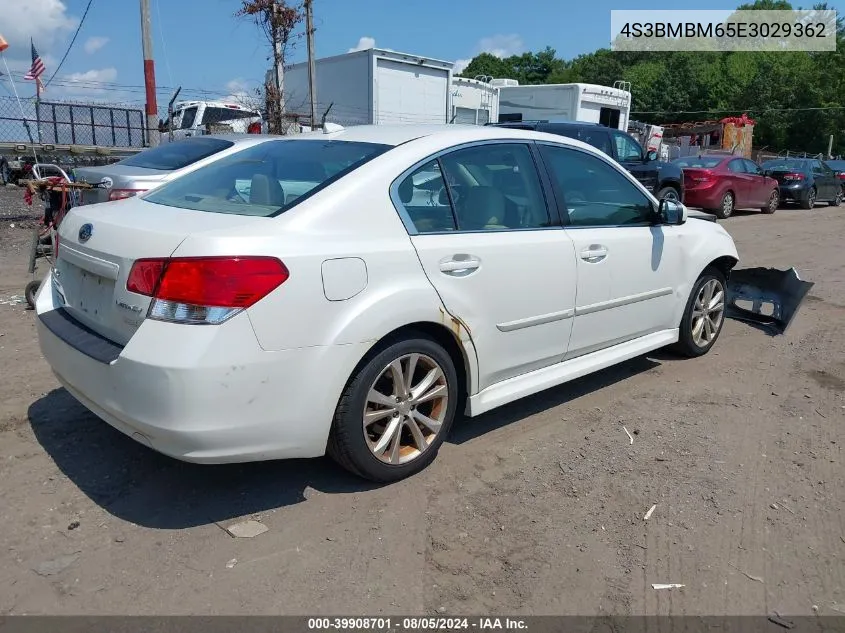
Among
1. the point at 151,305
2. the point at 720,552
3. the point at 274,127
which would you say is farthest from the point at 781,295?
the point at 274,127

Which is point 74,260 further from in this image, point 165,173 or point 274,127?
point 274,127

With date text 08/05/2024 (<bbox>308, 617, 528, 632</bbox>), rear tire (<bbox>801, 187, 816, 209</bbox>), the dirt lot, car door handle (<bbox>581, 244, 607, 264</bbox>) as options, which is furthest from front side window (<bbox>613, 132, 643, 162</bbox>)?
date text 08/05/2024 (<bbox>308, 617, 528, 632</bbox>)

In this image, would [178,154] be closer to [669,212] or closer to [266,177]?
[266,177]

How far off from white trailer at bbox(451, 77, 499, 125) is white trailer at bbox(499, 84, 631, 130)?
22.5 inches

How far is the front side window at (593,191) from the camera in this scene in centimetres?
405

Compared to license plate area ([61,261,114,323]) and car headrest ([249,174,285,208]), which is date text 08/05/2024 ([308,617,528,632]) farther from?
car headrest ([249,174,285,208])

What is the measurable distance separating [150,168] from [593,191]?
17.3 ft

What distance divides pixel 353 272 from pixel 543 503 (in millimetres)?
1402

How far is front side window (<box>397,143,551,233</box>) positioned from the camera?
3330 mm

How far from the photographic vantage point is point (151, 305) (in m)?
2.68

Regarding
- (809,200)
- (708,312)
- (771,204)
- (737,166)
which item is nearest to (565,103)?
(737,166)

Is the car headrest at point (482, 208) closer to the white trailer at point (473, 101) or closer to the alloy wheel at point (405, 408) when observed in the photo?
the alloy wheel at point (405, 408)

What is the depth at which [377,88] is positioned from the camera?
16422 mm

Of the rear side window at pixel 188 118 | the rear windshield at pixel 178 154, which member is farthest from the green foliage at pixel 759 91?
the rear windshield at pixel 178 154
